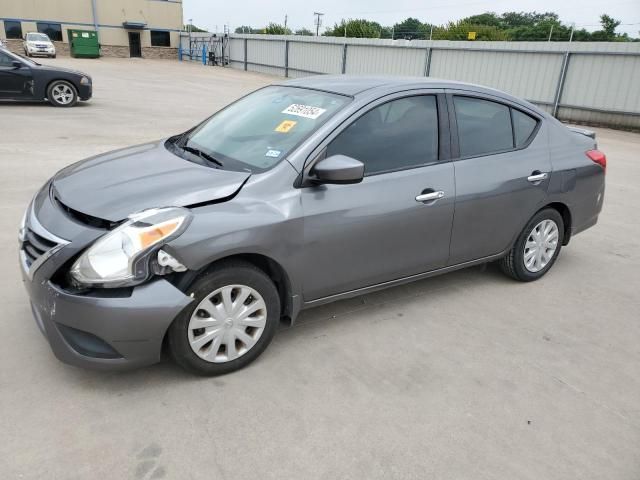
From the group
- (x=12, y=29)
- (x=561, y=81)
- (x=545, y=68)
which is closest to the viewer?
(x=561, y=81)

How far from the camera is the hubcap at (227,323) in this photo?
2838mm

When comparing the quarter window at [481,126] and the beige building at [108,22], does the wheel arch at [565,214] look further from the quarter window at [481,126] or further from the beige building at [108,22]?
the beige building at [108,22]

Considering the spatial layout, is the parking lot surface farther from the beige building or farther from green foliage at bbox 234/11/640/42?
the beige building

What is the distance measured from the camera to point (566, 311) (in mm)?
4082

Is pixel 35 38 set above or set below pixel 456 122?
below

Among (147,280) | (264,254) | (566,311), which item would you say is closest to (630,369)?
(566,311)

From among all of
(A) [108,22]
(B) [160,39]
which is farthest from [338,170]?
(B) [160,39]

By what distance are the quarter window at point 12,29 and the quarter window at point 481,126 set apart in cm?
4501

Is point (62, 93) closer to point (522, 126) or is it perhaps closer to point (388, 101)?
point (388, 101)

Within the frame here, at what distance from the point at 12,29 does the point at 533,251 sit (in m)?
45.6

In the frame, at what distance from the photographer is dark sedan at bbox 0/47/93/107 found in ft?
39.7

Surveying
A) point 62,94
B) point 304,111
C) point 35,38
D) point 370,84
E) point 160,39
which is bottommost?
point 62,94

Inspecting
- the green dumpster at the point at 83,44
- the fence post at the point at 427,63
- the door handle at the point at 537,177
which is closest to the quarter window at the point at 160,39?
the green dumpster at the point at 83,44

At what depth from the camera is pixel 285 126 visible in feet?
11.3
